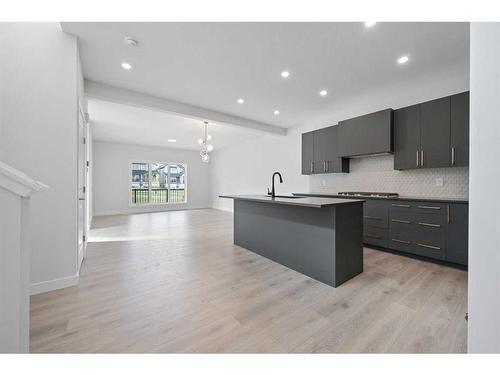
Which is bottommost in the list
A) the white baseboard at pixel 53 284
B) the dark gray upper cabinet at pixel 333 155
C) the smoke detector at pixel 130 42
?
the white baseboard at pixel 53 284

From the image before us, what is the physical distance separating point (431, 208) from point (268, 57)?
299cm

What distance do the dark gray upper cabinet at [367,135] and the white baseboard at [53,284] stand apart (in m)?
4.50

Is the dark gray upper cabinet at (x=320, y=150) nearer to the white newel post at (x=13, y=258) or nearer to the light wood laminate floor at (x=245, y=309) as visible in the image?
the light wood laminate floor at (x=245, y=309)

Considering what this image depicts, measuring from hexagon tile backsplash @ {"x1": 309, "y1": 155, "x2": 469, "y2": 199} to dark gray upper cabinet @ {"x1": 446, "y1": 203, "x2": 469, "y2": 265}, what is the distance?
612 mm

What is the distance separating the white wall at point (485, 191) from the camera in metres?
0.86

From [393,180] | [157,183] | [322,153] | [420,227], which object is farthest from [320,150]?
[157,183]

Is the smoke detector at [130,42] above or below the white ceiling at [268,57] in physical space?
below

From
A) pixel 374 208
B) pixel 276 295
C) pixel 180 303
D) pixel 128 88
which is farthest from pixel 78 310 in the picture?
pixel 374 208

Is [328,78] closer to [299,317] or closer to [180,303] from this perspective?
[299,317]

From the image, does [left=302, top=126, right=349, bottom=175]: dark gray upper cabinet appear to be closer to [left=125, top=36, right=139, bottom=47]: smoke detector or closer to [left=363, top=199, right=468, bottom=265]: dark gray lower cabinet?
[left=363, top=199, right=468, bottom=265]: dark gray lower cabinet

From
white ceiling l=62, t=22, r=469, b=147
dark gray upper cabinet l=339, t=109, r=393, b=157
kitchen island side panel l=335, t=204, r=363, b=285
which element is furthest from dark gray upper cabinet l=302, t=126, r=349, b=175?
kitchen island side panel l=335, t=204, r=363, b=285

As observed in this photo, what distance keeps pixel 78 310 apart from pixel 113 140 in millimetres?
7305

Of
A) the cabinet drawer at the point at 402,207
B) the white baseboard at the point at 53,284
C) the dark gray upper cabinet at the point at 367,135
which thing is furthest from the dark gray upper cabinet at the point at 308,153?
the white baseboard at the point at 53,284

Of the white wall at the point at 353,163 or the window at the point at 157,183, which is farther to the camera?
the window at the point at 157,183
